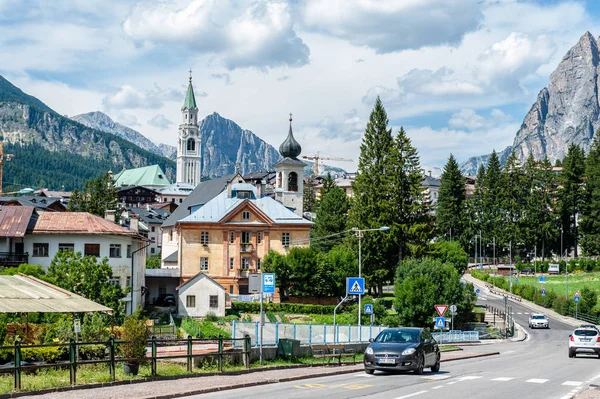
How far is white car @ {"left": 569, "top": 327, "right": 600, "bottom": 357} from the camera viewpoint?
125 ft

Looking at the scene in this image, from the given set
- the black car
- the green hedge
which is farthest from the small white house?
the black car

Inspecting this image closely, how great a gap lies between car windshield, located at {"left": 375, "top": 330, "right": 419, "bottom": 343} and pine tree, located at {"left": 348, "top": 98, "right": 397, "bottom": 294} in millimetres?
55991

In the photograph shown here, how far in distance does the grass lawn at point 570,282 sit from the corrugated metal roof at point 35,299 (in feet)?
262

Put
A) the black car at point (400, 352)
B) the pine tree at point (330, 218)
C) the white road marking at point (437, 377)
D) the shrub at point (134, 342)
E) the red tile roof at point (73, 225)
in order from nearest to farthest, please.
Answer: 1. the shrub at point (134, 342)
2. the white road marking at point (437, 377)
3. the black car at point (400, 352)
4. the red tile roof at point (73, 225)
5. the pine tree at point (330, 218)

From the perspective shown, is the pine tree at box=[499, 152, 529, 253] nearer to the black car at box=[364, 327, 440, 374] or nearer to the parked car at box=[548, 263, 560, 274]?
the parked car at box=[548, 263, 560, 274]

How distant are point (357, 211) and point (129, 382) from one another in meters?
68.0

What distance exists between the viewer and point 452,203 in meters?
135

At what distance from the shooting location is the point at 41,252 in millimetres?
57938

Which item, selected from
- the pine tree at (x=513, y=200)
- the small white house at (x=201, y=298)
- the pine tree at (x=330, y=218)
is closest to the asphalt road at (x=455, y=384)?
the small white house at (x=201, y=298)

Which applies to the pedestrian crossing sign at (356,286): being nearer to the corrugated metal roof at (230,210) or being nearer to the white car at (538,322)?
the white car at (538,322)

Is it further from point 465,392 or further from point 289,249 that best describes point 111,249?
point 465,392

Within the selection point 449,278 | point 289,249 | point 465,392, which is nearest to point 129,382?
point 465,392

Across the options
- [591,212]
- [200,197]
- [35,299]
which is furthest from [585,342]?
[591,212]

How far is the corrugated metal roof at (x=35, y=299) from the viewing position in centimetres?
2225
